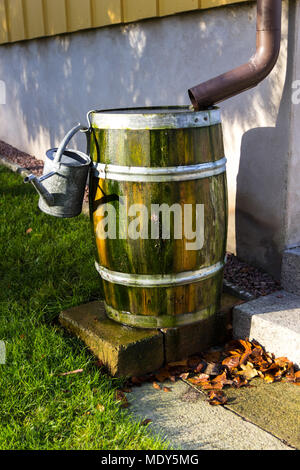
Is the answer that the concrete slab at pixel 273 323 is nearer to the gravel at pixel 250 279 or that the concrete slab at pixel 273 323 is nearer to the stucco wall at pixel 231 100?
the gravel at pixel 250 279

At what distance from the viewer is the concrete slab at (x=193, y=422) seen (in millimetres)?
2236

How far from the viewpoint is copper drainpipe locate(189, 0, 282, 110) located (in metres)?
2.78

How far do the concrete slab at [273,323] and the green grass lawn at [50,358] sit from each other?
32.5 inches

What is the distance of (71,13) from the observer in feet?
16.6

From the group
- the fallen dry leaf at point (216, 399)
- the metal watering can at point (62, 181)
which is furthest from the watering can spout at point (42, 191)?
the fallen dry leaf at point (216, 399)

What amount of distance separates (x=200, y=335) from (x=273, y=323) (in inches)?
16.3

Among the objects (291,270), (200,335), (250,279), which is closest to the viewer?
(200,335)

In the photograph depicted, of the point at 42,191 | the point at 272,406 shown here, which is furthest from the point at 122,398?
the point at 42,191

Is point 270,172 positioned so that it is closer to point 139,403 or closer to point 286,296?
point 286,296

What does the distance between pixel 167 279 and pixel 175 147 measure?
2.22 ft

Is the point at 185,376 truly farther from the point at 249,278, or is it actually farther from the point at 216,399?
the point at 249,278

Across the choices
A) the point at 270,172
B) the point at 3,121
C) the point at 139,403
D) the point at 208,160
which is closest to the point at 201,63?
the point at 270,172

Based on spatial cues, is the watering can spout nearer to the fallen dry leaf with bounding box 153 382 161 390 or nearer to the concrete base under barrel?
the concrete base under barrel

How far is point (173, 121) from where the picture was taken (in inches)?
97.9
